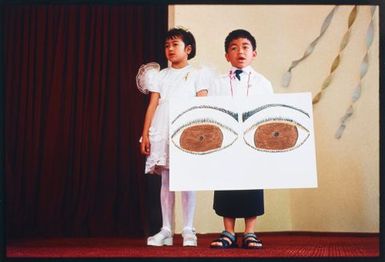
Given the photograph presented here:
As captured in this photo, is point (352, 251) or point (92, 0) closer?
point (352, 251)

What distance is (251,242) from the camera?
2723 millimetres

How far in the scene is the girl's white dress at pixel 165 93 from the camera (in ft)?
9.29

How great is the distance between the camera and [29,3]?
290 cm

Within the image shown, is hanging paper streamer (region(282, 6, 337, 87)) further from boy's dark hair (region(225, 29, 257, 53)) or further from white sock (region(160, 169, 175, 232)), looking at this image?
white sock (region(160, 169, 175, 232))

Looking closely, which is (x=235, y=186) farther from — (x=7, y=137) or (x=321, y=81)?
(x=7, y=137)

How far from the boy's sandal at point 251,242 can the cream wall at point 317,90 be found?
0.59ft

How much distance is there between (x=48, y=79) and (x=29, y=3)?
0.35m

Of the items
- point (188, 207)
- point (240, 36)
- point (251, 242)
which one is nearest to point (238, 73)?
point (240, 36)

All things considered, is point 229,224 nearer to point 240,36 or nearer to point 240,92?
point 240,92

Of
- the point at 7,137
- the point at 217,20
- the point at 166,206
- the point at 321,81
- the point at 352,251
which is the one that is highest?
the point at 217,20

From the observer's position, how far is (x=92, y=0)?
9.46 ft

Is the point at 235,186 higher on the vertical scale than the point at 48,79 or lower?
lower

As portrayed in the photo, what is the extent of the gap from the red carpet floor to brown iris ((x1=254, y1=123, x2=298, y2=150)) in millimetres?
423

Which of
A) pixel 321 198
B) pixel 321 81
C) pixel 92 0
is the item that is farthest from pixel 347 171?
pixel 92 0
